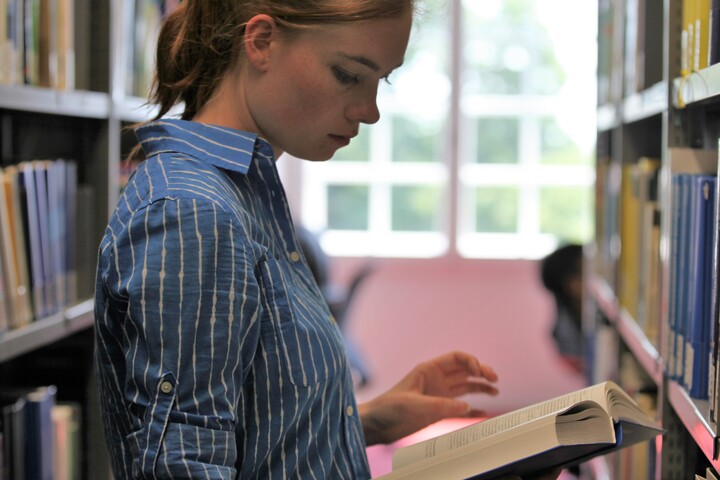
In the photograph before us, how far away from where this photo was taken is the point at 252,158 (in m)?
1.07

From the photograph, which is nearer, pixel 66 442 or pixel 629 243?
pixel 66 442

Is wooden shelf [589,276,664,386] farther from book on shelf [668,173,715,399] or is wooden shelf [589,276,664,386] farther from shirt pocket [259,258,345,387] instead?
shirt pocket [259,258,345,387]

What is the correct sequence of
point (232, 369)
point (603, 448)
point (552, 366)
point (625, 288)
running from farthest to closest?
1. point (552, 366)
2. point (625, 288)
3. point (603, 448)
4. point (232, 369)

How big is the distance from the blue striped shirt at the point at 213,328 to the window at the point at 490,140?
3.89 m

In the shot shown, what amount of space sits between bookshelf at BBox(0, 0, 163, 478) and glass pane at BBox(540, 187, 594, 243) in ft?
10.2

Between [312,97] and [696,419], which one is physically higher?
[312,97]

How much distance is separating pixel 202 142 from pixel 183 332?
0.25 meters

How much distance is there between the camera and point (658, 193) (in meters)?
1.93

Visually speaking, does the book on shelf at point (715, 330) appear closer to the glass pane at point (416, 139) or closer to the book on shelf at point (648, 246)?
the book on shelf at point (648, 246)

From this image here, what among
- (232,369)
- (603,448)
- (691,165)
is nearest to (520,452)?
(603,448)

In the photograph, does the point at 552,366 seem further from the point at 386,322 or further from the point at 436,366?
the point at 436,366

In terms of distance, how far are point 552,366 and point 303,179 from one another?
5.54ft

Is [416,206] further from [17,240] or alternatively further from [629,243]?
[17,240]

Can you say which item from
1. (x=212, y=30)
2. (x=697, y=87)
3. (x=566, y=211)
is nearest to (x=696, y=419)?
(x=697, y=87)
